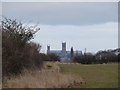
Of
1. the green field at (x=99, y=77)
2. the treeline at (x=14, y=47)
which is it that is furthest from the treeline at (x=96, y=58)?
the treeline at (x=14, y=47)

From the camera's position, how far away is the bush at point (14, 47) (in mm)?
28302

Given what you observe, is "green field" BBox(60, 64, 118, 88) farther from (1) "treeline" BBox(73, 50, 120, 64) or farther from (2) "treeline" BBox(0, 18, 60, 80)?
(1) "treeline" BBox(73, 50, 120, 64)

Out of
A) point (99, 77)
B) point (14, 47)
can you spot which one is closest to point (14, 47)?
point (14, 47)

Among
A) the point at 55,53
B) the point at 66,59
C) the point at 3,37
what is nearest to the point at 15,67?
the point at 3,37

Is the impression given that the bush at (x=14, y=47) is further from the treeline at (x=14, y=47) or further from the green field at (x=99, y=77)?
the green field at (x=99, y=77)

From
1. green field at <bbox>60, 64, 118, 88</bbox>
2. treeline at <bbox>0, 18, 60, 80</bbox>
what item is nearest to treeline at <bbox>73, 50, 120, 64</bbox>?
green field at <bbox>60, 64, 118, 88</bbox>

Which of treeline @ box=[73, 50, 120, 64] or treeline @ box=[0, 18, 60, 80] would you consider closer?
treeline @ box=[0, 18, 60, 80]

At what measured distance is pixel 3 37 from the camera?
2855cm

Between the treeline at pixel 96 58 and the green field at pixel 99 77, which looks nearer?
the green field at pixel 99 77

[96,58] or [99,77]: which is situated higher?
[96,58]

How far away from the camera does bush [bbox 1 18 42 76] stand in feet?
92.9

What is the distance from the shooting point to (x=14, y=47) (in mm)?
30078

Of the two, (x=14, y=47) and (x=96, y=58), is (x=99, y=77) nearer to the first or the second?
(x=14, y=47)

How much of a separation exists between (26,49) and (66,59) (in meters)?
118
